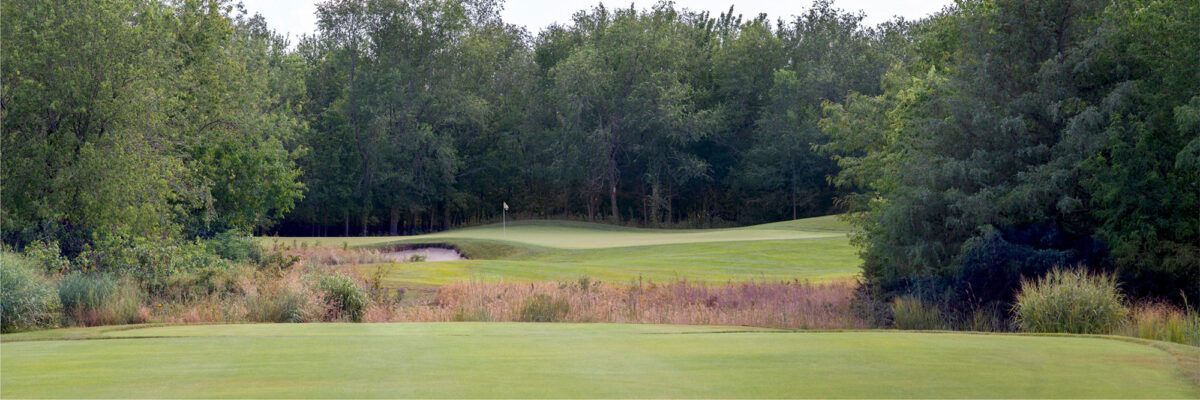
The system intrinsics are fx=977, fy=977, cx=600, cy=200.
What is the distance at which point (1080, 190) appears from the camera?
19734 millimetres

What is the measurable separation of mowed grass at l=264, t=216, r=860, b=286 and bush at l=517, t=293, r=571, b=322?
5.62m

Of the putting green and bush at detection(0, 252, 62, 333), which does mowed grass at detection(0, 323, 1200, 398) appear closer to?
bush at detection(0, 252, 62, 333)

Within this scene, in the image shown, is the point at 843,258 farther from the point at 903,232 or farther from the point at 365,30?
the point at 365,30

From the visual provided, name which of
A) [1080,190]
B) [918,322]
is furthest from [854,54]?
[918,322]

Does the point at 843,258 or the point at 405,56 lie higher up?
the point at 405,56

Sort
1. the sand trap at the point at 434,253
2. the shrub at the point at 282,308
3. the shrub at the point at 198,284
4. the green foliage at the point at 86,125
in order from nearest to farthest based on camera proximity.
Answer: the shrub at the point at 282,308, the shrub at the point at 198,284, the green foliage at the point at 86,125, the sand trap at the point at 434,253

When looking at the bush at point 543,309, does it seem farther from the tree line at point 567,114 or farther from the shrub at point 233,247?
the tree line at point 567,114

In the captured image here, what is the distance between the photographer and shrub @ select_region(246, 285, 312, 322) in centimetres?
1425

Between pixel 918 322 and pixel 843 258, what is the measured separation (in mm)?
15686

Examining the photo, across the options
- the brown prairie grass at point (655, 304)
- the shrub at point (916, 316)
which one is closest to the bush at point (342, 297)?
the brown prairie grass at point (655, 304)

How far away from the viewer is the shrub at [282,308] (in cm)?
1425

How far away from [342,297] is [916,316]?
950 cm

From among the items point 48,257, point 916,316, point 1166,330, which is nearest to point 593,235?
point 916,316

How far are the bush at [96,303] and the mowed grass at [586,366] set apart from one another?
521cm
